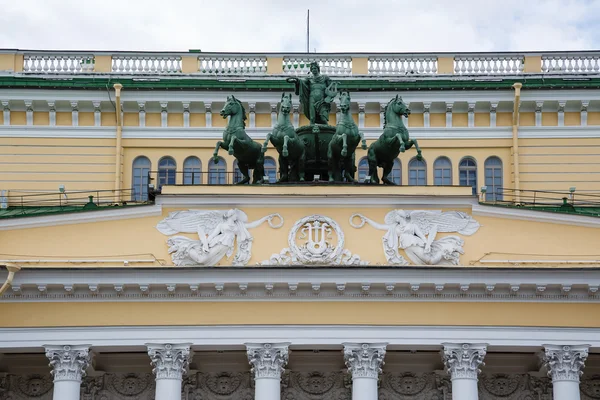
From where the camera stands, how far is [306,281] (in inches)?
1209

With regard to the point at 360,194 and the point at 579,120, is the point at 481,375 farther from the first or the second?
the point at 579,120

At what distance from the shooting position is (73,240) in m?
31.7

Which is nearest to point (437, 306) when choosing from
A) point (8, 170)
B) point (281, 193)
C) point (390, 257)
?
point (390, 257)

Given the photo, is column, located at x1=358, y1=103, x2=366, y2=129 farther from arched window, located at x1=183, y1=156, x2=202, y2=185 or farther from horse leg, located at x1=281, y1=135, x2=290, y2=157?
horse leg, located at x1=281, y1=135, x2=290, y2=157

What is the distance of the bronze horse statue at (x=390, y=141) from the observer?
33.4 meters

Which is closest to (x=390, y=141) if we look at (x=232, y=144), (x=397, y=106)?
(x=397, y=106)

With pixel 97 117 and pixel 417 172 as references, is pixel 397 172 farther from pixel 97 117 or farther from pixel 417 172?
pixel 97 117

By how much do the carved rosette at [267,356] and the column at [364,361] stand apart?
1.33 meters

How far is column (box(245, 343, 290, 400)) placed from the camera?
30.7 meters

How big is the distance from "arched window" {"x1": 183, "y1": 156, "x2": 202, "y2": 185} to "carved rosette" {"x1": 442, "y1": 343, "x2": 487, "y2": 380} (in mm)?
10137

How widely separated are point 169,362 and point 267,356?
6.58 feet

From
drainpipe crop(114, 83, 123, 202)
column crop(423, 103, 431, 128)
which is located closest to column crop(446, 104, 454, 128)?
column crop(423, 103, 431, 128)


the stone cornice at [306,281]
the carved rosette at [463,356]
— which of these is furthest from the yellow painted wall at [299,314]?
the carved rosette at [463,356]

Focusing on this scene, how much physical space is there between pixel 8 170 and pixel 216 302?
980 centimetres
